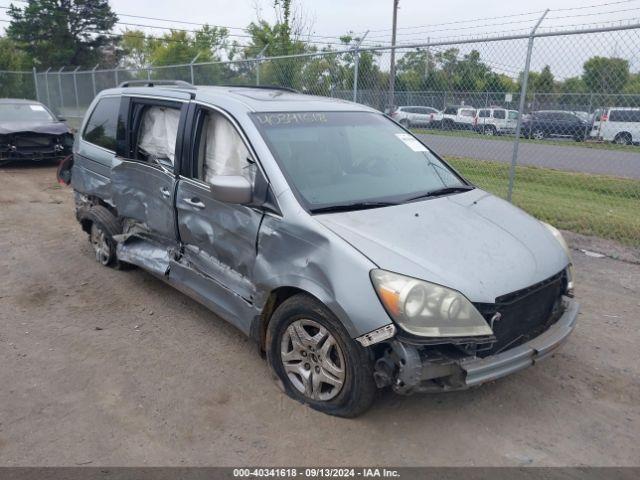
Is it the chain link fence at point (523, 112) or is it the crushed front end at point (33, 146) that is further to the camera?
the crushed front end at point (33, 146)

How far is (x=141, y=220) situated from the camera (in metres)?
4.72

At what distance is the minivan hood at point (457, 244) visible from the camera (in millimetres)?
2785

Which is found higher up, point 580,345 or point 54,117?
point 54,117

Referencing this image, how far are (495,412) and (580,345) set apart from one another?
1262 mm

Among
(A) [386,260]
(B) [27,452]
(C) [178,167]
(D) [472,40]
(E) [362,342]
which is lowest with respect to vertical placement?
(B) [27,452]

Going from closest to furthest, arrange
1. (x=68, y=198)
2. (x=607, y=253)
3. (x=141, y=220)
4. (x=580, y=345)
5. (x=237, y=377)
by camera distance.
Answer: (x=237, y=377) → (x=580, y=345) → (x=141, y=220) → (x=607, y=253) → (x=68, y=198)

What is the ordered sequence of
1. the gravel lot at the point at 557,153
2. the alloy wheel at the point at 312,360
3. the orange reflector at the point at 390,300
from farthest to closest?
the gravel lot at the point at 557,153, the alloy wheel at the point at 312,360, the orange reflector at the point at 390,300

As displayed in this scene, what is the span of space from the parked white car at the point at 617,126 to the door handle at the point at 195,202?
6184mm

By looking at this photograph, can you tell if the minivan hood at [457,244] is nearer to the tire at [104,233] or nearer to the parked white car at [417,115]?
the tire at [104,233]

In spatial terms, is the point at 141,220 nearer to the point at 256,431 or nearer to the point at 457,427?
the point at 256,431

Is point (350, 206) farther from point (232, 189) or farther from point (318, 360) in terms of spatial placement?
point (318, 360)

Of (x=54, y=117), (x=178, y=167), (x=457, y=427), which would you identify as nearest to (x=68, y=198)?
(x=54, y=117)

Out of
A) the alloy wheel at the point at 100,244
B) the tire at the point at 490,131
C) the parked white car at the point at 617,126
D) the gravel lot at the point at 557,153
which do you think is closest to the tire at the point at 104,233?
the alloy wheel at the point at 100,244

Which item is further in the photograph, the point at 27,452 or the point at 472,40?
the point at 472,40
